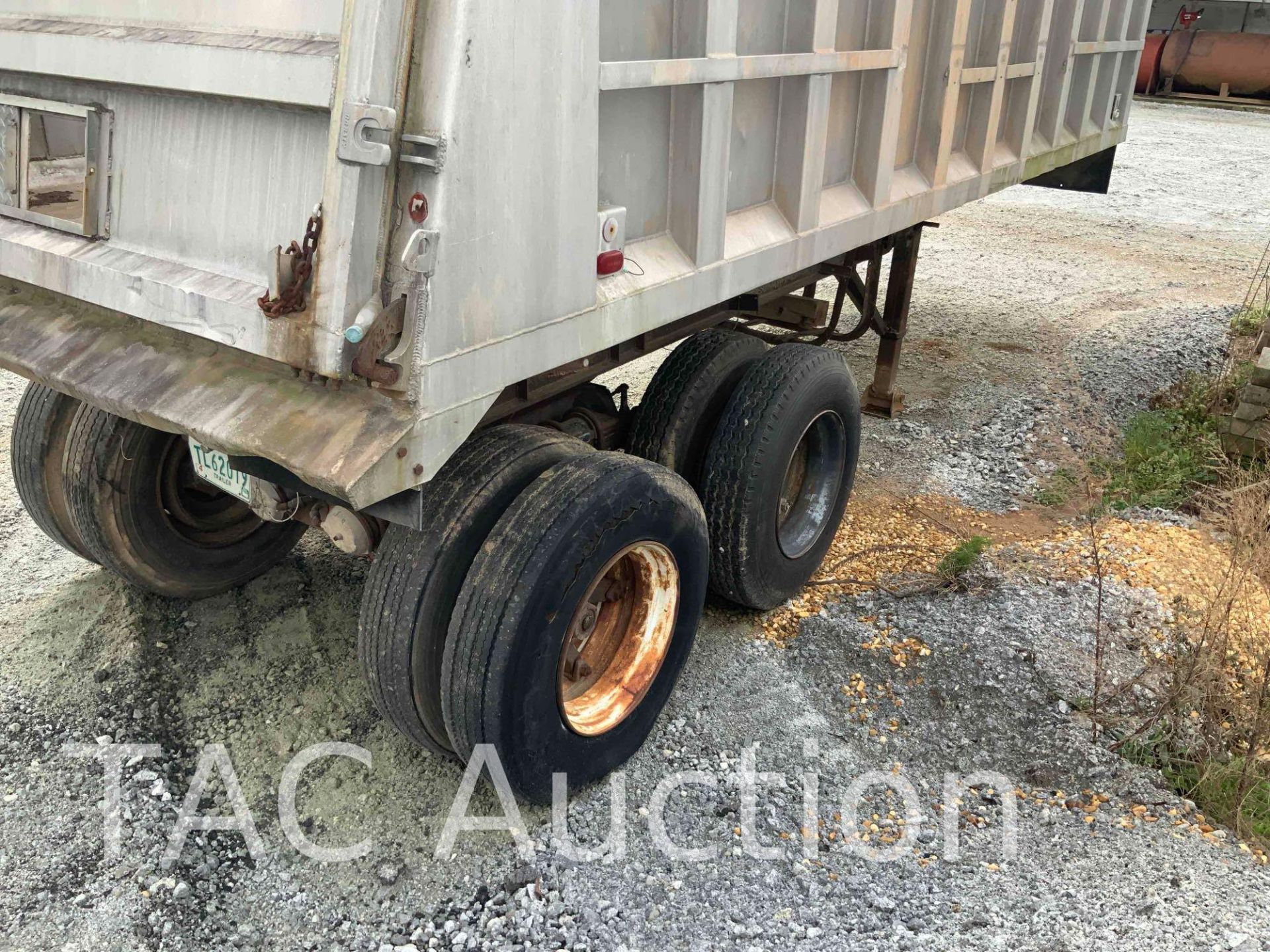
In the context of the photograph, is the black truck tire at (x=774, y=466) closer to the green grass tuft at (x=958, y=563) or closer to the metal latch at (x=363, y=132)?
the green grass tuft at (x=958, y=563)

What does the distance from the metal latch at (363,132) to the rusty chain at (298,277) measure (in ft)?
0.52

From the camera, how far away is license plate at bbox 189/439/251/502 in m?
2.76

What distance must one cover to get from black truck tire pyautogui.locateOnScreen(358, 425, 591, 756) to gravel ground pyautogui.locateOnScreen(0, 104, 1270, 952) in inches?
15.5

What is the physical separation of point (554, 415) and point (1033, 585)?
81.6 inches

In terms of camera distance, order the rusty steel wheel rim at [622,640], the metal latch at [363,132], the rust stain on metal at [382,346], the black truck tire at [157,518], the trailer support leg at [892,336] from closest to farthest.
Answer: the metal latch at [363,132]
the rust stain on metal at [382,346]
the rusty steel wheel rim at [622,640]
the black truck tire at [157,518]
the trailer support leg at [892,336]

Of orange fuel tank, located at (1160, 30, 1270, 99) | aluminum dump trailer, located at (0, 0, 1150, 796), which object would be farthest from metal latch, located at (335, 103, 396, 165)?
orange fuel tank, located at (1160, 30, 1270, 99)

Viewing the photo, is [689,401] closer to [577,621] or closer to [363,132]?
[577,621]

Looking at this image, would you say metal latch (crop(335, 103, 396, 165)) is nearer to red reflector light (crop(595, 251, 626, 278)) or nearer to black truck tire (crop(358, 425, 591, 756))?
red reflector light (crop(595, 251, 626, 278))

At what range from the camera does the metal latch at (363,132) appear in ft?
6.67

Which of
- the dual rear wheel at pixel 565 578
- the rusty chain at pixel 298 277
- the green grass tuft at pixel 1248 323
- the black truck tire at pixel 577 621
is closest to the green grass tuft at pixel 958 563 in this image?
the dual rear wheel at pixel 565 578

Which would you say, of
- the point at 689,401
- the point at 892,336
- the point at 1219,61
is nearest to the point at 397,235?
the point at 689,401

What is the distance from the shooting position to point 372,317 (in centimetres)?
217

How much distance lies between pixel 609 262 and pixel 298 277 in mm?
813

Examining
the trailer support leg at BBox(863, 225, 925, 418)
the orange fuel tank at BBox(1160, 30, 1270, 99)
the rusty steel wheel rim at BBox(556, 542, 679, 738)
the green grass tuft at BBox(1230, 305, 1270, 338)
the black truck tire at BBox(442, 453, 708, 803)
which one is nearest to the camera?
the black truck tire at BBox(442, 453, 708, 803)
